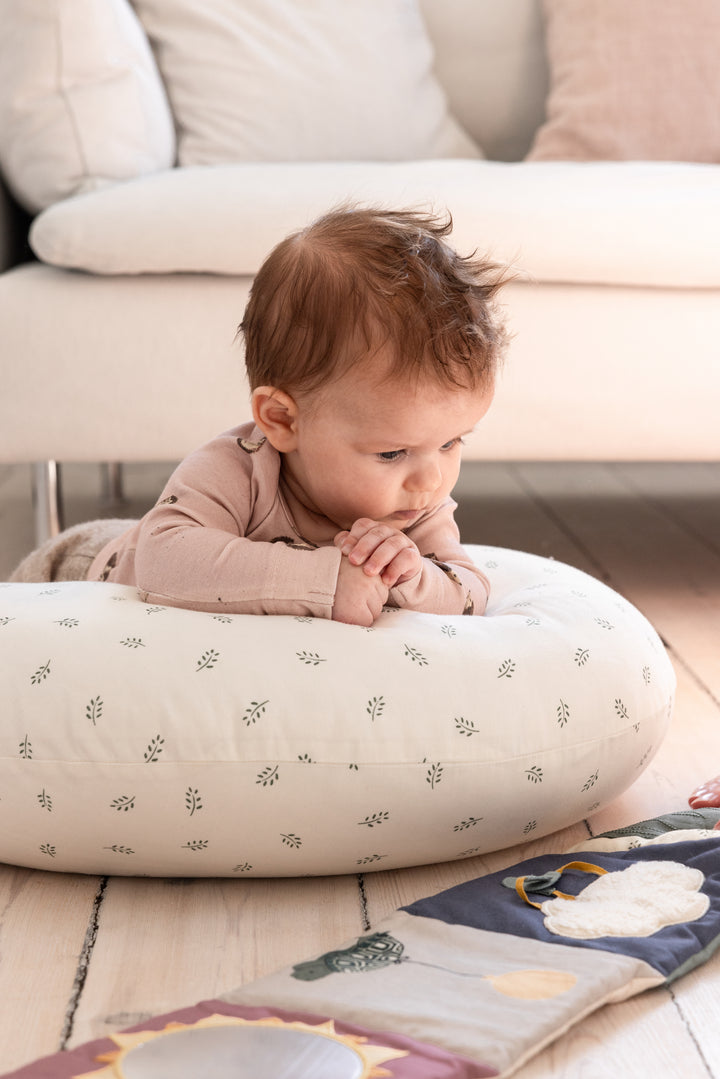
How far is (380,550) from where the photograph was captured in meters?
1.02

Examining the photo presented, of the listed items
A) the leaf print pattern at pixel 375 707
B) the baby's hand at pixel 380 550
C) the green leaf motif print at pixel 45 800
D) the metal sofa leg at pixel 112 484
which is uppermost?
the baby's hand at pixel 380 550

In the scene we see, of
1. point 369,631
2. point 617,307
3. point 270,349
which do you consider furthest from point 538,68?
point 369,631

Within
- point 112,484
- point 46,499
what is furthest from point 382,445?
point 112,484

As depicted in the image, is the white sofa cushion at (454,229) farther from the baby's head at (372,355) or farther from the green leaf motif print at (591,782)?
the green leaf motif print at (591,782)

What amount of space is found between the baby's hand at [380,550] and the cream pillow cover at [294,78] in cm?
120

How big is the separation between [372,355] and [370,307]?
0.04 metres

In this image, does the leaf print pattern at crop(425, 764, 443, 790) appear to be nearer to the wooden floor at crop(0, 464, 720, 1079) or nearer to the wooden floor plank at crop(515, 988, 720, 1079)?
the wooden floor at crop(0, 464, 720, 1079)

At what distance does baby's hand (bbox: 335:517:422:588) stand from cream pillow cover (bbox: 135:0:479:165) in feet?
3.92

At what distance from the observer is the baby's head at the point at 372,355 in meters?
1.00

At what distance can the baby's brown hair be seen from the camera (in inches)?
39.3

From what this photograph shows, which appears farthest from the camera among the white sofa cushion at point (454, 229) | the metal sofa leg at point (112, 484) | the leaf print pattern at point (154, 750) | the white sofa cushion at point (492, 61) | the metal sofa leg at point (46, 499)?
the metal sofa leg at point (112, 484)

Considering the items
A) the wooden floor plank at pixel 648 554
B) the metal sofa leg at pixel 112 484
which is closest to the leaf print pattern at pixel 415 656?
the wooden floor plank at pixel 648 554

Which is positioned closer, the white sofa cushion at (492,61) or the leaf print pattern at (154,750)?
the leaf print pattern at (154,750)

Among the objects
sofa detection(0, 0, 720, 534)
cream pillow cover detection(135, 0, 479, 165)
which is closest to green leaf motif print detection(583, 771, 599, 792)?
sofa detection(0, 0, 720, 534)
